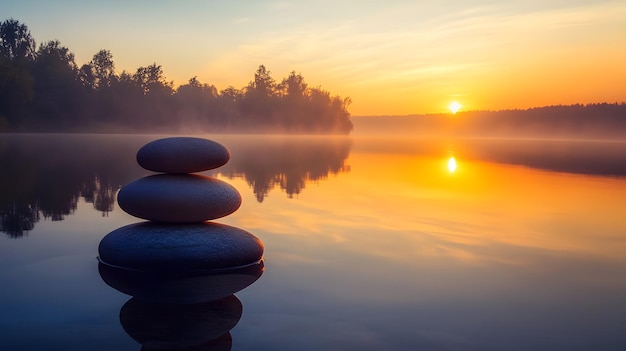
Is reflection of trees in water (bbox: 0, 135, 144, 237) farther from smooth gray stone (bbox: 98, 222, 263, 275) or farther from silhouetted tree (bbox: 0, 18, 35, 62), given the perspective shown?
silhouetted tree (bbox: 0, 18, 35, 62)

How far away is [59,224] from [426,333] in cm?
992

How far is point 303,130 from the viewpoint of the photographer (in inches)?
7165

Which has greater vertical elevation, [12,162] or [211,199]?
[211,199]

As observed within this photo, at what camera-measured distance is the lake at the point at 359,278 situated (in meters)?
6.66

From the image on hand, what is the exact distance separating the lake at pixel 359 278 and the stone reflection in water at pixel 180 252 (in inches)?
3.8

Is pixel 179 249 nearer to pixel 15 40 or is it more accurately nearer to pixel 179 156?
pixel 179 156

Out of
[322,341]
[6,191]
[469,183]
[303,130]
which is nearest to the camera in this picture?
[322,341]

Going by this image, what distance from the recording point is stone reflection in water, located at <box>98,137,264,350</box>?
7.27 metres

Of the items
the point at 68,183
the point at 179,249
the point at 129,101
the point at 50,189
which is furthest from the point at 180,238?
the point at 129,101

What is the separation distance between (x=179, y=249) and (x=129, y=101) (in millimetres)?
122449

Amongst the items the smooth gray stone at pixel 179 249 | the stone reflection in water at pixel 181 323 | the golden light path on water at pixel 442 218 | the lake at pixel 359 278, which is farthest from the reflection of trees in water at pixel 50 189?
the stone reflection in water at pixel 181 323

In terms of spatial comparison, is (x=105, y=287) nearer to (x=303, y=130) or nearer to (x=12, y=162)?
(x=12, y=162)

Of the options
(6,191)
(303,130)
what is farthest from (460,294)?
(303,130)

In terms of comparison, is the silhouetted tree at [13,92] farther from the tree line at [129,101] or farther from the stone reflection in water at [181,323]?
the stone reflection in water at [181,323]
